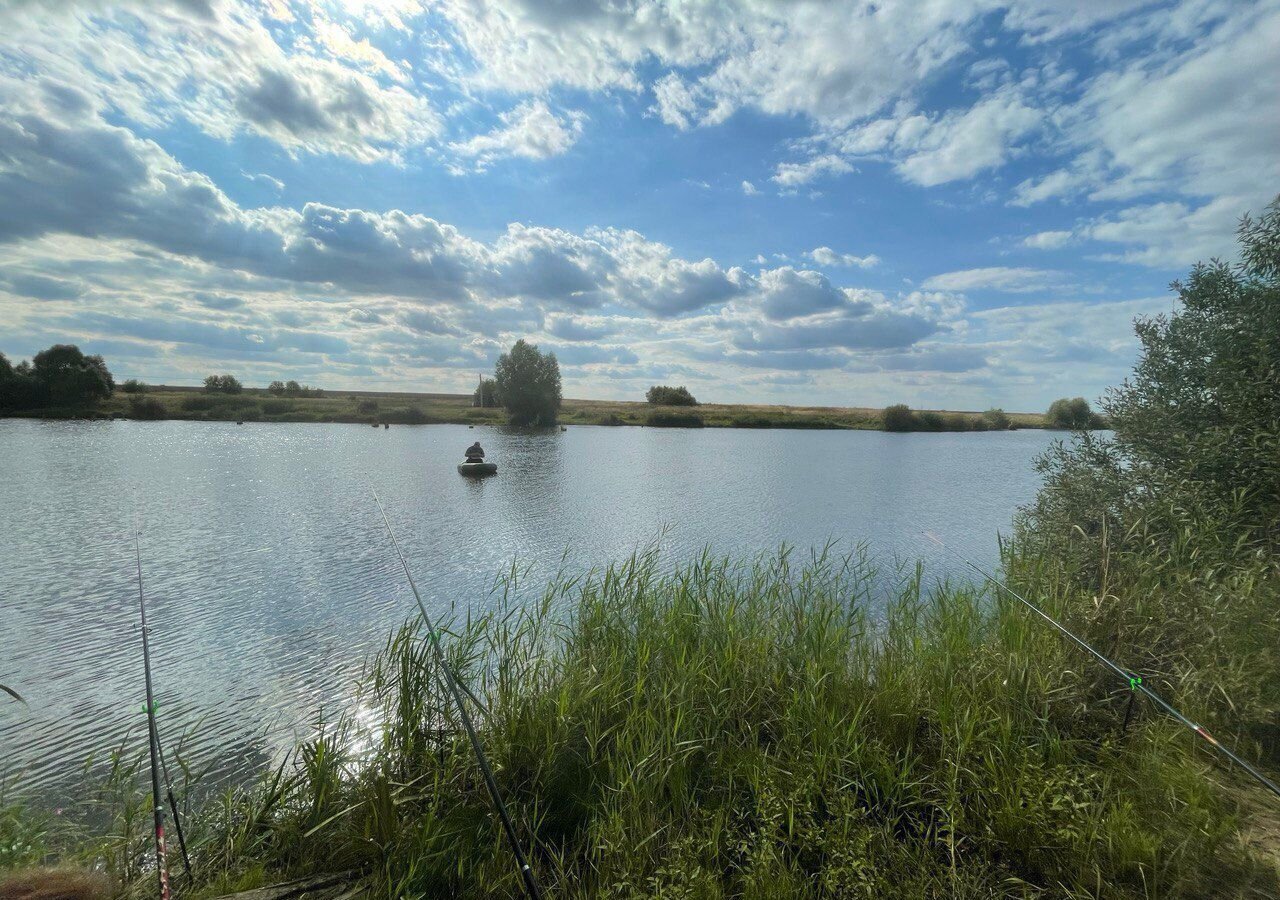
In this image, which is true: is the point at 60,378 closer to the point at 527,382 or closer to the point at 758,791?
the point at 527,382

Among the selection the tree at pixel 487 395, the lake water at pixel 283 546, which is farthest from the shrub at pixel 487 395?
the lake water at pixel 283 546

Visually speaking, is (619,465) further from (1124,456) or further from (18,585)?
(1124,456)

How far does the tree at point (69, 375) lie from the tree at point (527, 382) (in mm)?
37947

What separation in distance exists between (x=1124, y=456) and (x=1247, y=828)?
481 cm

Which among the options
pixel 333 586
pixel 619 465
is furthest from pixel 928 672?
pixel 619 465

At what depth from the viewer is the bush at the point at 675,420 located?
269 feet

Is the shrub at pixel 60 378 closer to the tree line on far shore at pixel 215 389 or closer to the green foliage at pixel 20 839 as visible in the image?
the tree line on far shore at pixel 215 389

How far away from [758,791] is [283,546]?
1314 cm

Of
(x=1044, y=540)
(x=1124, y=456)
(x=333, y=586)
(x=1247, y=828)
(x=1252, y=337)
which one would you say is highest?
(x=1252, y=337)

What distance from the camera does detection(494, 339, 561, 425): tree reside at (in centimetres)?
6347

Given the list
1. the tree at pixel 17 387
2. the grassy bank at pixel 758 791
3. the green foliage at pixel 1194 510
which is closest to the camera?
the grassy bank at pixel 758 791

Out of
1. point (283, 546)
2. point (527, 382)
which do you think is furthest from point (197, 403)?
point (283, 546)

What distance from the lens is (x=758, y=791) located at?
3.43 m

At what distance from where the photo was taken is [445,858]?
325cm
